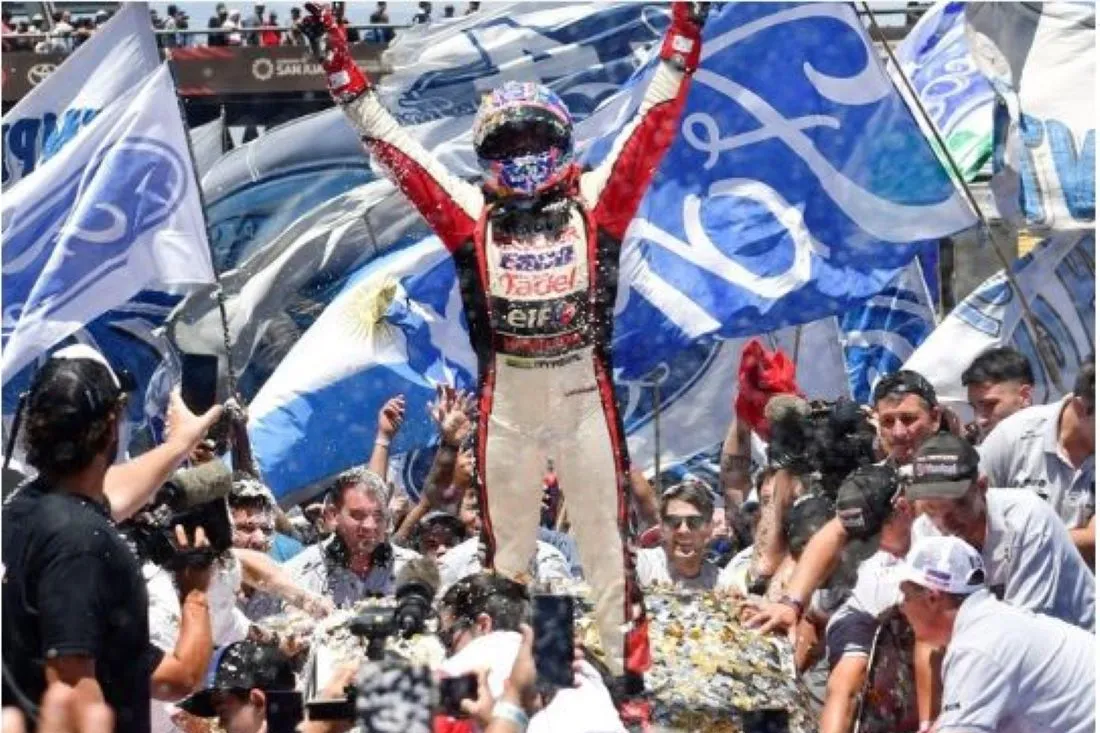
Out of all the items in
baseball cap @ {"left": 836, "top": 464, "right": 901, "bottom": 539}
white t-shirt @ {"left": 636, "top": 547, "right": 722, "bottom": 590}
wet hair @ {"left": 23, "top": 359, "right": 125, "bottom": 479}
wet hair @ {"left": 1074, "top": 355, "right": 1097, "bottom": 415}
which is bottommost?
white t-shirt @ {"left": 636, "top": 547, "right": 722, "bottom": 590}

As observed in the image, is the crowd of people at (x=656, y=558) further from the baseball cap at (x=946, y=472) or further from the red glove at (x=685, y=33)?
the red glove at (x=685, y=33)

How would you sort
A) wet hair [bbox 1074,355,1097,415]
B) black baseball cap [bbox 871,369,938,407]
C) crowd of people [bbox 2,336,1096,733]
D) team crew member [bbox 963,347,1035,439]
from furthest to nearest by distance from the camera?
team crew member [bbox 963,347,1035,439], black baseball cap [bbox 871,369,938,407], wet hair [bbox 1074,355,1097,415], crowd of people [bbox 2,336,1096,733]

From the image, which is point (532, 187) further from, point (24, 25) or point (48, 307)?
point (24, 25)

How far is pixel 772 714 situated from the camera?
7430 millimetres

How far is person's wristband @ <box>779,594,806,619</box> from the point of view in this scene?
8.88 meters

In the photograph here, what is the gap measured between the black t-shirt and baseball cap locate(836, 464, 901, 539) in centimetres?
313

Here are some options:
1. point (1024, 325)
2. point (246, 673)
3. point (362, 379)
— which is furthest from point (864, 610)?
point (362, 379)

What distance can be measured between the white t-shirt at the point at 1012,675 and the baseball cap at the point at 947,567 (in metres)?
0.04

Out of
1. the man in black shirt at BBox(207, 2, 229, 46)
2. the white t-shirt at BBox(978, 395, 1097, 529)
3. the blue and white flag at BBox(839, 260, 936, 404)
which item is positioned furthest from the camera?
the man in black shirt at BBox(207, 2, 229, 46)

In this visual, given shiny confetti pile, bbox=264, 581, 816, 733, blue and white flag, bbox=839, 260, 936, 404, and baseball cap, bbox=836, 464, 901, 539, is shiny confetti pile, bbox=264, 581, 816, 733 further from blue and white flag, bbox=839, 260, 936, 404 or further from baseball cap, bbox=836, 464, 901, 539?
blue and white flag, bbox=839, 260, 936, 404

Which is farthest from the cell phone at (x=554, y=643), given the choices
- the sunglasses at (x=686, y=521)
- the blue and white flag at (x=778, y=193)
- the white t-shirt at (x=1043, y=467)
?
the blue and white flag at (x=778, y=193)

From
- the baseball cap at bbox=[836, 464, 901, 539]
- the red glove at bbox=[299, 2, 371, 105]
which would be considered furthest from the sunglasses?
the red glove at bbox=[299, 2, 371, 105]

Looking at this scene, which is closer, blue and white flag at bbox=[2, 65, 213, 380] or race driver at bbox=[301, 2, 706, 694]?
race driver at bbox=[301, 2, 706, 694]

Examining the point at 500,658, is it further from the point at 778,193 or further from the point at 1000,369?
the point at 778,193
